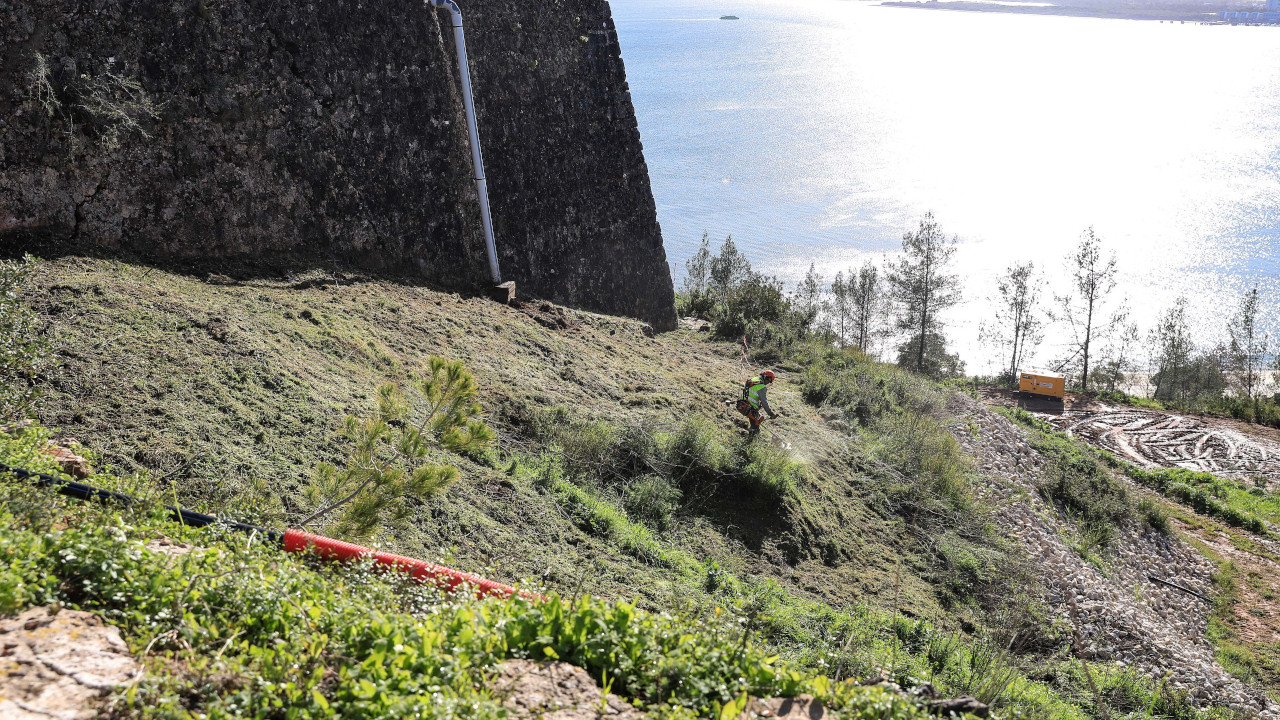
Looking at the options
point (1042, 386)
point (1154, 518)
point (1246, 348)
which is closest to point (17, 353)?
point (1154, 518)

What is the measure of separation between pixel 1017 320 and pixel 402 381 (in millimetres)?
38898

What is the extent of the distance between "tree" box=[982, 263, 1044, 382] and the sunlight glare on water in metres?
2.15

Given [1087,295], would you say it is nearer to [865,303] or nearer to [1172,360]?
[1172,360]

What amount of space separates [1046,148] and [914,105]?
16064 millimetres

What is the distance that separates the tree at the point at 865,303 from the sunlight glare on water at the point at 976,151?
5636 millimetres

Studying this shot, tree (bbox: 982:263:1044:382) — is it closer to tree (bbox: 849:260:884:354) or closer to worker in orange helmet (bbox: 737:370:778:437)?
tree (bbox: 849:260:884:354)

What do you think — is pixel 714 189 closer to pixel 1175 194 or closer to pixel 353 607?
pixel 1175 194

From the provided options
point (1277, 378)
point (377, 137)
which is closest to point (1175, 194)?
point (1277, 378)

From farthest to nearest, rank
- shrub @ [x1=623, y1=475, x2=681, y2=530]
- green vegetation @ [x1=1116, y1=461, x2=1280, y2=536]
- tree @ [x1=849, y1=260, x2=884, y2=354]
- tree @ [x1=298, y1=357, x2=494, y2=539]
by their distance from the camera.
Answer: tree @ [x1=849, y1=260, x2=884, y2=354] < green vegetation @ [x1=1116, y1=461, x2=1280, y2=536] < shrub @ [x1=623, y1=475, x2=681, y2=530] < tree @ [x1=298, y1=357, x2=494, y2=539]

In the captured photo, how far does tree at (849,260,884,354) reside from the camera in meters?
40.5

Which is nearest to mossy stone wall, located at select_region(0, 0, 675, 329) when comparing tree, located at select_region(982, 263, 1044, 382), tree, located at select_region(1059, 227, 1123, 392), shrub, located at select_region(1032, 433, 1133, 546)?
shrub, located at select_region(1032, 433, 1133, 546)

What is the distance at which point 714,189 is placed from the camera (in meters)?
60.7

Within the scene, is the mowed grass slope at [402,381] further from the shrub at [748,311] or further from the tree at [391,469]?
the shrub at [748,311]

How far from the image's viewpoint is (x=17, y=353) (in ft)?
16.5
